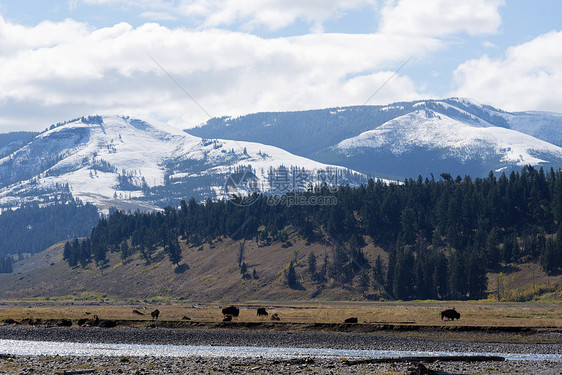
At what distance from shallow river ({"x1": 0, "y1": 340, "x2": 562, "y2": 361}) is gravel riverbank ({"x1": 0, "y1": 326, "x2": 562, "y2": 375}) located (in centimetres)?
236

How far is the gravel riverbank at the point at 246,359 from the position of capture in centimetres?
4328

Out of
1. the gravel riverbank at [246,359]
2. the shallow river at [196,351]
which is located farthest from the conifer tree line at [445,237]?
the shallow river at [196,351]

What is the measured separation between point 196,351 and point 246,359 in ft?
29.4

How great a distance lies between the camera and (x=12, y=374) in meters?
41.0

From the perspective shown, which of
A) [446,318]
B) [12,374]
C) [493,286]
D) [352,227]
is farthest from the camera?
[352,227]

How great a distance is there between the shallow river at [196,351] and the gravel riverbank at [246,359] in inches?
92.8

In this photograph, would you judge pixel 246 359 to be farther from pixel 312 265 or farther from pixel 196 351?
pixel 312 265

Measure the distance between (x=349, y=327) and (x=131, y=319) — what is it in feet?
87.4

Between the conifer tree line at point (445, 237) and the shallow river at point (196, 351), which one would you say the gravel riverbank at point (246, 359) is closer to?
the shallow river at point (196, 351)

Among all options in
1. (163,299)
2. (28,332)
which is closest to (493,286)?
(163,299)

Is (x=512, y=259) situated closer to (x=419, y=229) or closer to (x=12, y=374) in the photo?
(x=419, y=229)

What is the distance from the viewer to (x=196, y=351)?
57.4m

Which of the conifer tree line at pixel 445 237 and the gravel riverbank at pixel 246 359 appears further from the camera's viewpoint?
the conifer tree line at pixel 445 237

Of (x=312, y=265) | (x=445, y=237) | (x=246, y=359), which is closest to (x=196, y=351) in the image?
(x=246, y=359)
